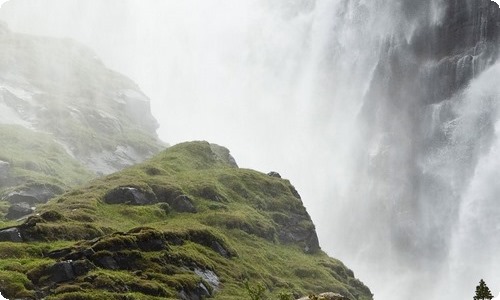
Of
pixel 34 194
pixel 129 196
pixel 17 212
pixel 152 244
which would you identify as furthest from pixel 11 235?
pixel 34 194

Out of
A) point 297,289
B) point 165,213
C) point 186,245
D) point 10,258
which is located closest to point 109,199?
point 165,213

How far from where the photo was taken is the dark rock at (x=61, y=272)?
259 feet

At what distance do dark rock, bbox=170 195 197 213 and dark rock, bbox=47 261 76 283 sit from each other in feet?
207

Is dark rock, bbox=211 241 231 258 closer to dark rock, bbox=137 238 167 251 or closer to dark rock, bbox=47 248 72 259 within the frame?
dark rock, bbox=137 238 167 251

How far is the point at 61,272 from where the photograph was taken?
261ft

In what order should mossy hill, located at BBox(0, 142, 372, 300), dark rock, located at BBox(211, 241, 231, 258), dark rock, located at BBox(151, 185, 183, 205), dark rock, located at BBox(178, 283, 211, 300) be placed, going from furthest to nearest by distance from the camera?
dark rock, located at BBox(151, 185, 183, 205) < dark rock, located at BBox(211, 241, 231, 258) < dark rock, located at BBox(178, 283, 211, 300) < mossy hill, located at BBox(0, 142, 372, 300)

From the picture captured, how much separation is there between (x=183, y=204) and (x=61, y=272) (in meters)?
65.7

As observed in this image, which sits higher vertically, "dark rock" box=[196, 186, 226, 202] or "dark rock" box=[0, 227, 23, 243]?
"dark rock" box=[196, 186, 226, 202]

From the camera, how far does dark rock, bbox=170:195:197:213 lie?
5669 inches

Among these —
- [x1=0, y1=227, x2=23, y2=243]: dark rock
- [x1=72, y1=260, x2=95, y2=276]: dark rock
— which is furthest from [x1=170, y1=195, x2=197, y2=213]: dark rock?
[x1=72, y1=260, x2=95, y2=276]: dark rock

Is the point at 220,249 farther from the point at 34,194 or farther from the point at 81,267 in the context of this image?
the point at 34,194

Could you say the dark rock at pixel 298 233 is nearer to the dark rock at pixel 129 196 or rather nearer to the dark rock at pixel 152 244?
the dark rock at pixel 129 196

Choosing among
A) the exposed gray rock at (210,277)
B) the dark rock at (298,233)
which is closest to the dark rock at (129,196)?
the dark rock at (298,233)

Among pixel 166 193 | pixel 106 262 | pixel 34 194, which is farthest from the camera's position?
pixel 34 194
